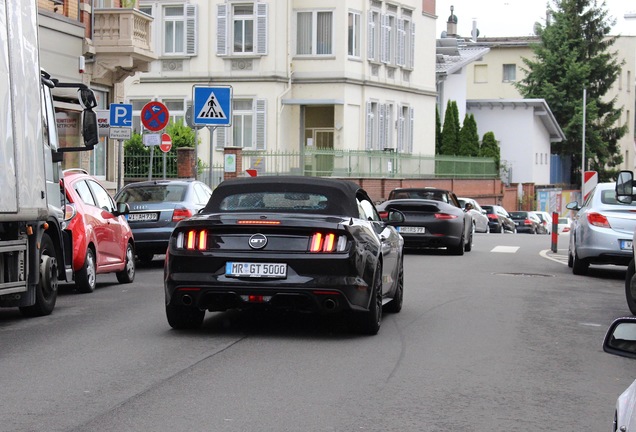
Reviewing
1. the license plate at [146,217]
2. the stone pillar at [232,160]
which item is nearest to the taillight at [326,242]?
the license plate at [146,217]

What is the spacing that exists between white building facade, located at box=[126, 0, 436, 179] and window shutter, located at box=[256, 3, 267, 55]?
38 mm

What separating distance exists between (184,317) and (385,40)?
4214 centimetres

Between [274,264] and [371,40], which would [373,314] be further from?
[371,40]

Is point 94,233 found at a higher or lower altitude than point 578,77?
lower

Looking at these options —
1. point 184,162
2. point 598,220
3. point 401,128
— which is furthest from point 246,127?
point 598,220

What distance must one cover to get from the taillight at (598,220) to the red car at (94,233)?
7.15 metres

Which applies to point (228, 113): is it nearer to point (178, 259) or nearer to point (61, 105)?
point (61, 105)

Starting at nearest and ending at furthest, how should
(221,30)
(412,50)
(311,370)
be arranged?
(311,370) < (221,30) < (412,50)

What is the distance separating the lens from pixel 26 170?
41.0 ft

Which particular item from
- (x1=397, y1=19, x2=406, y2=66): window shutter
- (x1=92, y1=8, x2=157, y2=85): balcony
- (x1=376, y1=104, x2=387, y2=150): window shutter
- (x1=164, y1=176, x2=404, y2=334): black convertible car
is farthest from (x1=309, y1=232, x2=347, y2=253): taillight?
(x1=397, y1=19, x2=406, y2=66): window shutter

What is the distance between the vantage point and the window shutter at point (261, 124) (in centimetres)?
4953

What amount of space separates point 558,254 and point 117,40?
12.7 meters

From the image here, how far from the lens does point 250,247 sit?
36.2ft

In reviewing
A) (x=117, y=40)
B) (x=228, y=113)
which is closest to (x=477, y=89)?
(x=117, y=40)
